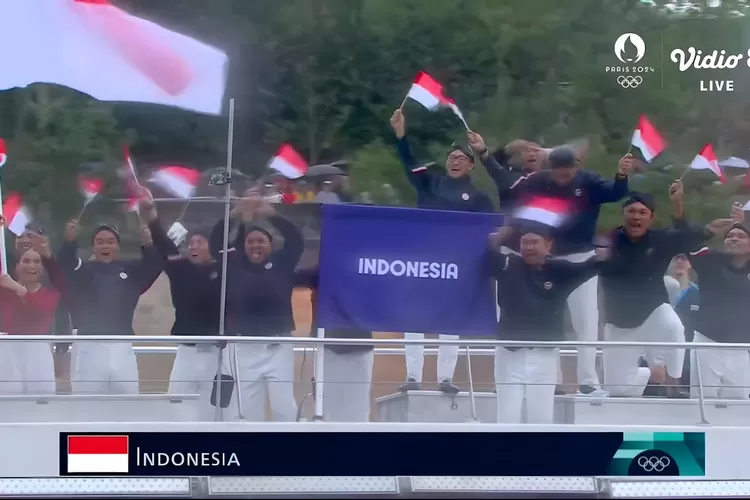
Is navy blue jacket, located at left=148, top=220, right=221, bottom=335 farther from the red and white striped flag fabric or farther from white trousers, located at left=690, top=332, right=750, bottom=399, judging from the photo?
white trousers, located at left=690, top=332, right=750, bottom=399

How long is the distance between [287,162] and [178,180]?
0.49 m

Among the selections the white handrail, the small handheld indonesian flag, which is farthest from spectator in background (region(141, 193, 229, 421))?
the small handheld indonesian flag

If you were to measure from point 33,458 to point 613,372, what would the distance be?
8.63ft

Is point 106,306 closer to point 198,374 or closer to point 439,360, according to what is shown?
point 198,374

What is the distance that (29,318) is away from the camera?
183 inches

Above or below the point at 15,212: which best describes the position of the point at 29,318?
below

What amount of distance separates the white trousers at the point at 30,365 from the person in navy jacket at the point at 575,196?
215cm

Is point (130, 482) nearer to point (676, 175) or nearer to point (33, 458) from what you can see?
point (33, 458)

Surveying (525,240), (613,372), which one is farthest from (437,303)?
(613,372)

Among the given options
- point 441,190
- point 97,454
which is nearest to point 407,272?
point 441,190

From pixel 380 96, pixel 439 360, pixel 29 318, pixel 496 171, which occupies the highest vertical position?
pixel 380 96

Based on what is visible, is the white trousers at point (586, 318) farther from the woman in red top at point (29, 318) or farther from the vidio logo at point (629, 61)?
the woman in red top at point (29, 318)

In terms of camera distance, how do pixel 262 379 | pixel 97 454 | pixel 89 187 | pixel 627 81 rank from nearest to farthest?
pixel 97 454 < pixel 89 187 < pixel 627 81 < pixel 262 379

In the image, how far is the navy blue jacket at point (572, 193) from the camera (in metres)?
4.66
